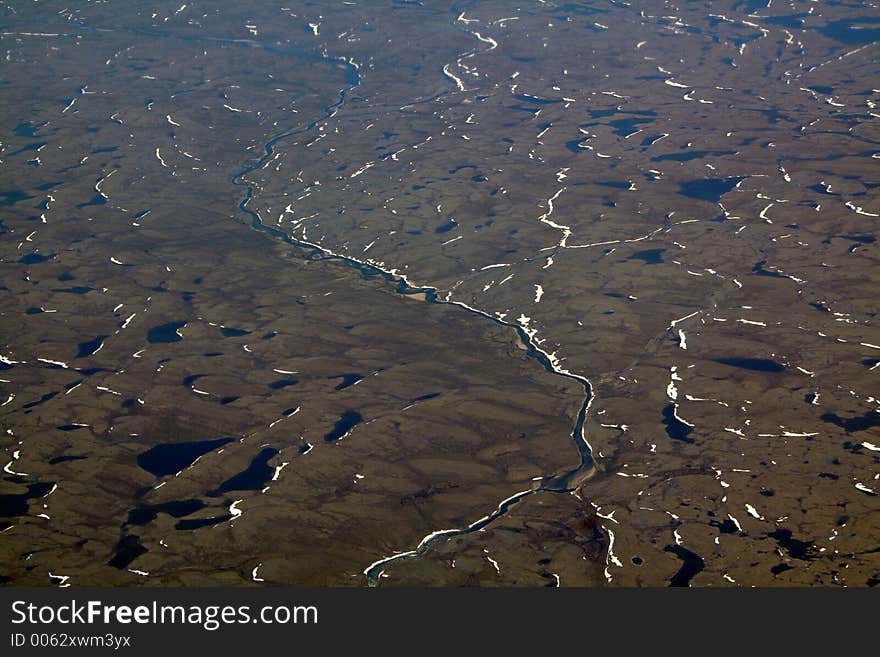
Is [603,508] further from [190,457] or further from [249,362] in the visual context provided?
[249,362]

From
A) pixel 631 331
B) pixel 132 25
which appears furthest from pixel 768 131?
pixel 132 25

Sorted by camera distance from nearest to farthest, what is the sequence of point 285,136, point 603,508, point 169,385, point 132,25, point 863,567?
point 863,567 → point 603,508 → point 169,385 → point 285,136 → point 132,25

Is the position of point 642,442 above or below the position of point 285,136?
above

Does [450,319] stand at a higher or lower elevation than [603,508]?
lower

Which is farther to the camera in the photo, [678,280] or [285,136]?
[285,136]

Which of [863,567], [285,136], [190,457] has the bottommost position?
[285,136]

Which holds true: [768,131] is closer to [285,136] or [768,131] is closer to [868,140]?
[868,140]

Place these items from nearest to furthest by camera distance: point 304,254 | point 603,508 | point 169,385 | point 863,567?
point 863,567 → point 603,508 → point 169,385 → point 304,254

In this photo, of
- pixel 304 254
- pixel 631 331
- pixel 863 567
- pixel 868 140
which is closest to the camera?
pixel 863 567

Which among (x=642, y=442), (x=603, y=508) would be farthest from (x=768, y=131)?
(x=603, y=508)
